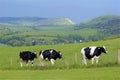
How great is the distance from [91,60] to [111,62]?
25.1 feet

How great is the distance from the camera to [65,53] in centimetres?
6681

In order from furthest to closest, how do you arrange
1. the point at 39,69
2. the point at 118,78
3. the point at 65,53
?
the point at 65,53, the point at 39,69, the point at 118,78

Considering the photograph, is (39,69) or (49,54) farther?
(49,54)

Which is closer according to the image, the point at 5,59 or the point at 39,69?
the point at 39,69

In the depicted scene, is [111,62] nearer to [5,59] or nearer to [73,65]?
[73,65]

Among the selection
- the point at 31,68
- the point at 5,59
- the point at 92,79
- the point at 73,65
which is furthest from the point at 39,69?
the point at 5,59

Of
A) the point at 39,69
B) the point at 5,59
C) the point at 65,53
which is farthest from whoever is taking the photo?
the point at 65,53

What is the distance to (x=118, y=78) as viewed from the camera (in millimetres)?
31156

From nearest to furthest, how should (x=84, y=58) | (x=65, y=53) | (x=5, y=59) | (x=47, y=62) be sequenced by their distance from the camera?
(x=84, y=58) < (x=47, y=62) < (x=5, y=59) < (x=65, y=53)

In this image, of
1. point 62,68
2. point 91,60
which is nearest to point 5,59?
point 91,60

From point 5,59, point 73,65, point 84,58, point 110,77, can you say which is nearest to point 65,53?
point 5,59

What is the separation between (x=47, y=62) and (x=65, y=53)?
12259mm

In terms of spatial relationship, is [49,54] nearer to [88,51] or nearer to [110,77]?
[88,51]

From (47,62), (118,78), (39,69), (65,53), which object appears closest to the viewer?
(118,78)
